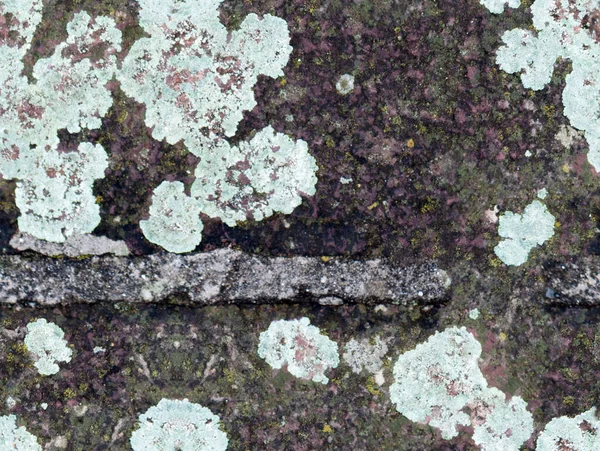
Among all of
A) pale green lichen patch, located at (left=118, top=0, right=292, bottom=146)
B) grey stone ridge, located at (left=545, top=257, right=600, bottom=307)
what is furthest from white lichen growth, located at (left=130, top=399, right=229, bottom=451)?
grey stone ridge, located at (left=545, top=257, right=600, bottom=307)

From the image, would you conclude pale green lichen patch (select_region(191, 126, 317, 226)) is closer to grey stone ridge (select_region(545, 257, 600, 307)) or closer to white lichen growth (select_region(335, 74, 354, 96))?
white lichen growth (select_region(335, 74, 354, 96))

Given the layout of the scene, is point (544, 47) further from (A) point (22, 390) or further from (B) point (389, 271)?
(A) point (22, 390)

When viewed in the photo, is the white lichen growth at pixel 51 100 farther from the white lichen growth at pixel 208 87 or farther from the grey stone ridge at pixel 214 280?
the grey stone ridge at pixel 214 280

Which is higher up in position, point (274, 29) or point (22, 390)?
point (274, 29)

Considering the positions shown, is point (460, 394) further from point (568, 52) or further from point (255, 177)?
point (568, 52)

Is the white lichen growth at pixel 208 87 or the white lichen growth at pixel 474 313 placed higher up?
the white lichen growth at pixel 208 87

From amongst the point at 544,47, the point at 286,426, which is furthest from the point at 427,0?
the point at 286,426

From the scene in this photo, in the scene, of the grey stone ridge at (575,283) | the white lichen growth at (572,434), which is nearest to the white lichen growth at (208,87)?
the grey stone ridge at (575,283)
